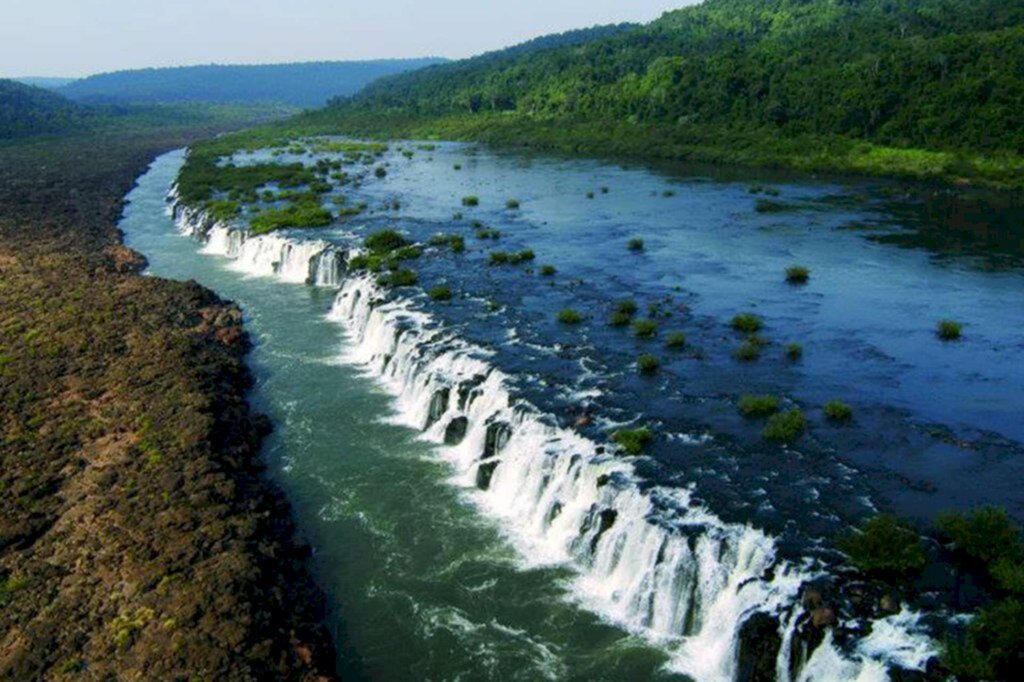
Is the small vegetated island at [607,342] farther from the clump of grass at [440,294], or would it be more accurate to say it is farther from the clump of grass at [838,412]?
the clump of grass at [440,294]

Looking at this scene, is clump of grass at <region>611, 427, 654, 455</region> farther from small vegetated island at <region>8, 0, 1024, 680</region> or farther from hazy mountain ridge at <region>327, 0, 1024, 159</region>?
hazy mountain ridge at <region>327, 0, 1024, 159</region>

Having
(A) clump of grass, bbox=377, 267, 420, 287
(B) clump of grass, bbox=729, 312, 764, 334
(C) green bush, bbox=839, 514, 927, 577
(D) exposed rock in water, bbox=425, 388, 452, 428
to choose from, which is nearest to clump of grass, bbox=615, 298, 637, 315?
(B) clump of grass, bbox=729, 312, 764, 334

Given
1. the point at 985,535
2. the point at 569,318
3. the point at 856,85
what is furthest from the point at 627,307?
the point at 856,85

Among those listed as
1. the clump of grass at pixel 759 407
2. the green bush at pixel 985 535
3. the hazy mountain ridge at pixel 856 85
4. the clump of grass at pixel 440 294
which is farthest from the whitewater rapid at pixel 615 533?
the hazy mountain ridge at pixel 856 85

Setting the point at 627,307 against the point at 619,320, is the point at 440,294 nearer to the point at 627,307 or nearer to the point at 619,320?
the point at 627,307

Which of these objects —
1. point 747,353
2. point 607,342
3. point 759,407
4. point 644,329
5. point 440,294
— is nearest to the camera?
point 759,407

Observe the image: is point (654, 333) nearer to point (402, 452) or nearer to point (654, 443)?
point (654, 443)
